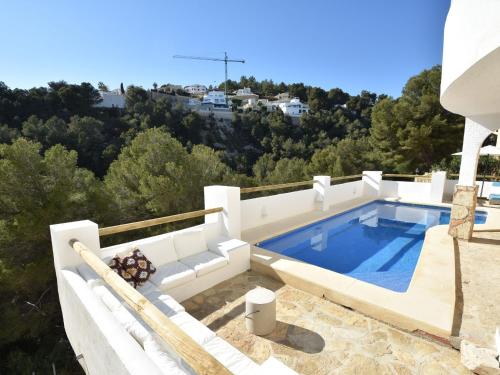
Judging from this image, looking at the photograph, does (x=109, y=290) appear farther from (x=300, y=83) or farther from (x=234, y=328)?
(x=300, y=83)

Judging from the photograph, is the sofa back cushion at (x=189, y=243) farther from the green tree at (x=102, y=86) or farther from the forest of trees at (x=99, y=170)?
the green tree at (x=102, y=86)

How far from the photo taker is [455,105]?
4449 millimetres

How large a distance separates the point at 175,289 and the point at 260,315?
1.24 meters

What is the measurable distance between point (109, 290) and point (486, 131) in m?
6.64

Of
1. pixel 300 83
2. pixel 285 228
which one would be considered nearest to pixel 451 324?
pixel 285 228

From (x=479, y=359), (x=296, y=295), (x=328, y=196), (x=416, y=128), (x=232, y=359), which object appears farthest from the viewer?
(x=416, y=128)

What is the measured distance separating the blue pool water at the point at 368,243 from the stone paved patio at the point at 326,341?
1.57 metres

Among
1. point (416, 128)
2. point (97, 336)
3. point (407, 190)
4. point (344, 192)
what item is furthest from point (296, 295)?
point (416, 128)

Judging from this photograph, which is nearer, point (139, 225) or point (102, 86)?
point (139, 225)

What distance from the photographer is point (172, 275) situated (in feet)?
11.1

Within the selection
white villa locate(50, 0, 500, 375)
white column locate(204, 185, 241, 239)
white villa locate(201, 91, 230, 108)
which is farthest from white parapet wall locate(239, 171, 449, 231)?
white villa locate(201, 91, 230, 108)

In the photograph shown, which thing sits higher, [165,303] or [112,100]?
[112,100]

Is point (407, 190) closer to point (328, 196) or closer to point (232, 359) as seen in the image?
point (328, 196)

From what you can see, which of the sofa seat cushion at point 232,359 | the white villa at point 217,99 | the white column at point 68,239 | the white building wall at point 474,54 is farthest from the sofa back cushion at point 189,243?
the white villa at point 217,99
